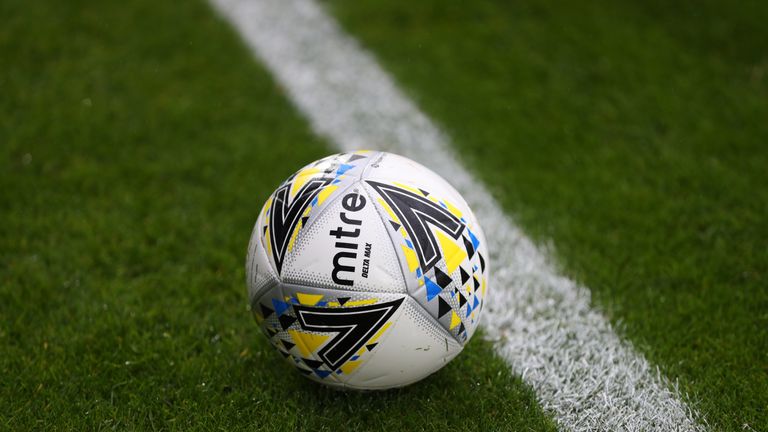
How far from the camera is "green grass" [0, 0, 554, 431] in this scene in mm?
2988

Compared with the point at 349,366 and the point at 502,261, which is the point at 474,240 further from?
the point at 502,261

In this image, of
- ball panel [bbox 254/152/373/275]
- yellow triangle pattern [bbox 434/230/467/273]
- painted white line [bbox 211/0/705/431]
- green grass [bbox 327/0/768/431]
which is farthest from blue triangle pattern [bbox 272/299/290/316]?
green grass [bbox 327/0/768/431]

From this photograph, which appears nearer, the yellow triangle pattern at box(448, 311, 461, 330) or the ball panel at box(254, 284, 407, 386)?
the ball panel at box(254, 284, 407, 386)

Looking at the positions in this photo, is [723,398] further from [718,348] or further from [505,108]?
[505,108]

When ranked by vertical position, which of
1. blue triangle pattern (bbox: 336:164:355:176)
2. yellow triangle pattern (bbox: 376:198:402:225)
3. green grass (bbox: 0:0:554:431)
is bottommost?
green grass (bbox: 0:0:554:431)

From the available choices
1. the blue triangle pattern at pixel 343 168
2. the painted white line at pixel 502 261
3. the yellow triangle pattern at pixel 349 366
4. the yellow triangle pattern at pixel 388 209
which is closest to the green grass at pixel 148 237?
the painted white line at pixel 502 261

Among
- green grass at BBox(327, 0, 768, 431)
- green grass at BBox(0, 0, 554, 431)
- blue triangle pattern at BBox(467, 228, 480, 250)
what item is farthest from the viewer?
green grass at BBox(327, 0, 768, 431)

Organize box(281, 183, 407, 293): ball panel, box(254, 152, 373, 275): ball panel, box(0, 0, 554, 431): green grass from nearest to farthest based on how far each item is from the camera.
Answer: box(281, 183, 407, 293): ball panel < box(254, 152, 373, 275): ball panel < box(0, 0, 554, 431): green grass

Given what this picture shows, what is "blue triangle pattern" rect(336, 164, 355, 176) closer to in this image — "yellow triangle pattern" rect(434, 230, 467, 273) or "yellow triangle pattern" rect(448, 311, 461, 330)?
"yellow triangle pattern" rect(434, 230, 467, 273)

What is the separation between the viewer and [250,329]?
3.41 m

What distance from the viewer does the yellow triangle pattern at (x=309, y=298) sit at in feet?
8.54

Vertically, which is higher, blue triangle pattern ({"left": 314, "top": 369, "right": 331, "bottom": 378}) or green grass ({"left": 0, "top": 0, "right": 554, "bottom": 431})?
blue triangle pattern ({"left": 314, "top": 369, "right": 331, "bottom": 378})

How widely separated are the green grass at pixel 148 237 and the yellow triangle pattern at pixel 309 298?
62 cm

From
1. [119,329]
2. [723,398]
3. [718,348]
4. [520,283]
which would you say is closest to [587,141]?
[520,283]
